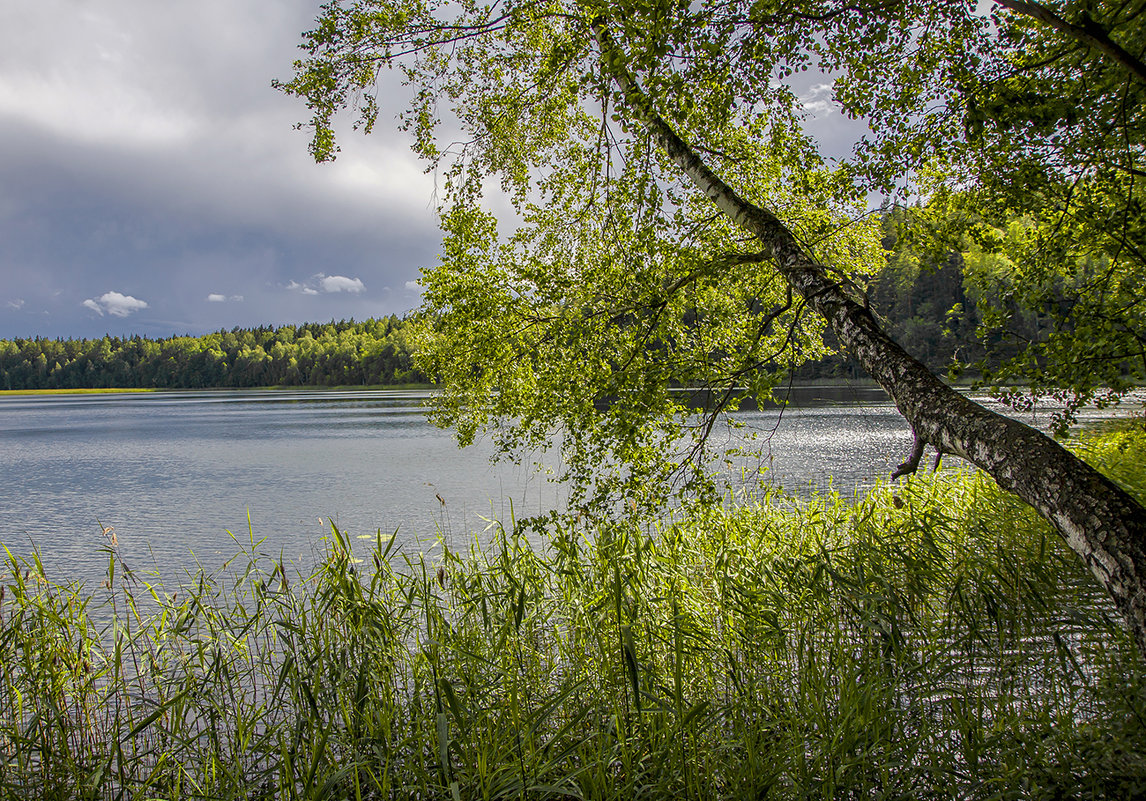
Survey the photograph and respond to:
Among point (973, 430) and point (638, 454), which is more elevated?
point (973, 430)

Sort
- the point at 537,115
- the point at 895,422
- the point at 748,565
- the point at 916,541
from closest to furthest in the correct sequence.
A: 1. the point at 748,565
2. the point at 916,541
3. the point at 537,115
4. the point at 895,422

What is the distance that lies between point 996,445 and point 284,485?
20.3 metres

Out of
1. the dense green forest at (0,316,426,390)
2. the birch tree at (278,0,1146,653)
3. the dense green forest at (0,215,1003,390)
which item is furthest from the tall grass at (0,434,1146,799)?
Answer: the dense green forest at (0,316,426,390)

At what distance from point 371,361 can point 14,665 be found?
408 ft

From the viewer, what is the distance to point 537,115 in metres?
7.63

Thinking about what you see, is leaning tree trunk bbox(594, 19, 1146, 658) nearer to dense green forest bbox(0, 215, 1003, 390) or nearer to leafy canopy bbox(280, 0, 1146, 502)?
leafy canopy bbox(280, 0, 1146, 502)

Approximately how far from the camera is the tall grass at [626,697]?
350 cm

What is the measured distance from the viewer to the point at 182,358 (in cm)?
16700

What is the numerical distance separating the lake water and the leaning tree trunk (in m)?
1.02

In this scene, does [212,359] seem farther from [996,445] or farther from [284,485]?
[996,445]

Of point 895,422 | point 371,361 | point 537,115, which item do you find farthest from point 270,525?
point 371,361

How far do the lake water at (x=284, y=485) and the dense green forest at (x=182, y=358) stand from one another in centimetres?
11682

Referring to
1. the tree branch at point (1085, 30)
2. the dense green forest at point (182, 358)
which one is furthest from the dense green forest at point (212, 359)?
the tree branch at point (1085, 30)

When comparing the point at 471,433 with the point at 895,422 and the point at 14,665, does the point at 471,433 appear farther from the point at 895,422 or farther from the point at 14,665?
the point at 895,422
